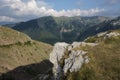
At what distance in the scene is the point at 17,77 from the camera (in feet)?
636

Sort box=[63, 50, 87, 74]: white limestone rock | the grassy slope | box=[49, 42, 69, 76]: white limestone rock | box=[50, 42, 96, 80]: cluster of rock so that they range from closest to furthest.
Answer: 1. the grassy slope
2. box=[63, 50, 87, 74]: white limestone rock
3. box=[50, 42, 96, 80]: cluster of rock
4. box=[49, 42, 69, 76]: white limestone rock

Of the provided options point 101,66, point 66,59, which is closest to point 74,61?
point 66,59

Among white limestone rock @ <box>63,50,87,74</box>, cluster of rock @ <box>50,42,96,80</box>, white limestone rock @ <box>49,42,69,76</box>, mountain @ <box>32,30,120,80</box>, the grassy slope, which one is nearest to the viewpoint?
the grassy slope

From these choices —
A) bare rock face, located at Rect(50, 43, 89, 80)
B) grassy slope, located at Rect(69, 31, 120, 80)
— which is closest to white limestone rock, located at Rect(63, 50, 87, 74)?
bare rock face, located at Rect(50, 43, 89, 80)

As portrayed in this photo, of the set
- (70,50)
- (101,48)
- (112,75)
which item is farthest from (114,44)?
(112,75)

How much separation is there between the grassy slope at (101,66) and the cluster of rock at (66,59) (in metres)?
0.82

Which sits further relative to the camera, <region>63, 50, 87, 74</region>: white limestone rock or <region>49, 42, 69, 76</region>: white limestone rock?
<region>49, 42, 69, 76</region>: white limestone rock

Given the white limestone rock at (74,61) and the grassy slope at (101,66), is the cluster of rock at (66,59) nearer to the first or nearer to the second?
the white limestone rock at (74,61)

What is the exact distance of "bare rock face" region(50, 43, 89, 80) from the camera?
107ft

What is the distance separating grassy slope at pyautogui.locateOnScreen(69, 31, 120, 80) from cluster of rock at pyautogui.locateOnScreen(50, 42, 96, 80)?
82 cm

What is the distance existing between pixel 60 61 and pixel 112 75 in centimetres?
708

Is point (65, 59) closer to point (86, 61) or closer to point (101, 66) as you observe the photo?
point (86, 61)

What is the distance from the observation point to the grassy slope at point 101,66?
30344mm

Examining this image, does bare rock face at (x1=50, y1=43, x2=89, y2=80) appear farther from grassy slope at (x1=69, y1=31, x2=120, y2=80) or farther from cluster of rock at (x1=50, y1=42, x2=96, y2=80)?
grassy slope at (x1=69, y1=31, x2=120, y2=80)
